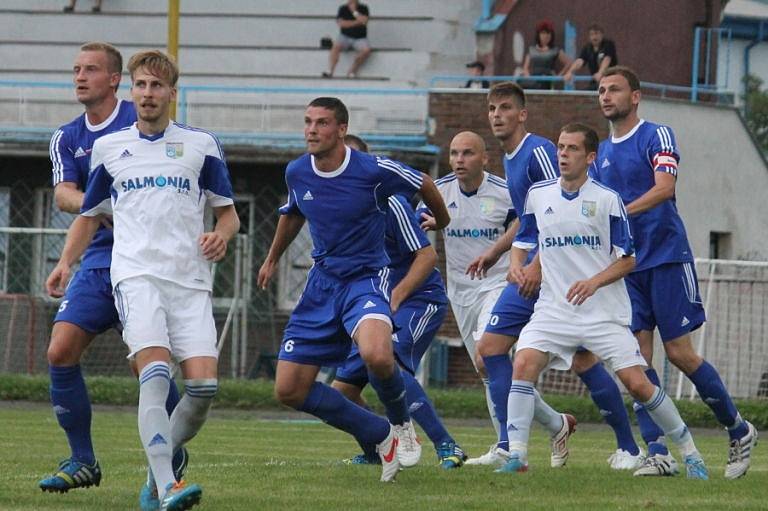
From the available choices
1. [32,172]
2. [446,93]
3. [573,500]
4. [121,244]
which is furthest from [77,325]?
[32,172]

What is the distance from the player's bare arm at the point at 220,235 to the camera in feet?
29.3

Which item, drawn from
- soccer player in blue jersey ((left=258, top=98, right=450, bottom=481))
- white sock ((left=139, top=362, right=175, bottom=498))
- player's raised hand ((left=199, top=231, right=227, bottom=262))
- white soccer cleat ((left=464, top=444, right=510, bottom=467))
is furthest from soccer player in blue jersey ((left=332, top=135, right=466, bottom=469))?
white sock ((left=139, top=362, right=175, bottom=498))

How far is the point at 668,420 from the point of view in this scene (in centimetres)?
1091

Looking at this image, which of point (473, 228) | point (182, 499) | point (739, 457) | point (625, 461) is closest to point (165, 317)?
point (182, 499)

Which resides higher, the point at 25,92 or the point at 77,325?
the point at 25,92

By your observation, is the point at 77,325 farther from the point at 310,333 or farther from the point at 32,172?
the point at 32,172

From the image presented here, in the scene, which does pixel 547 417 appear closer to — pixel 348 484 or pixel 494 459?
pixel 494 459

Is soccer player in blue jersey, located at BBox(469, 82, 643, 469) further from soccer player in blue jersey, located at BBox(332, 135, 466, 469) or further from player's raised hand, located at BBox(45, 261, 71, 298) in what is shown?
player's raised hand, located at BBox(45, 261, 71, 298)

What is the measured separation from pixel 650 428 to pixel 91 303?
4079mm

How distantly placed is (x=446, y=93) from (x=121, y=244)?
16.7m

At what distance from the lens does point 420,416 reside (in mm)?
12102

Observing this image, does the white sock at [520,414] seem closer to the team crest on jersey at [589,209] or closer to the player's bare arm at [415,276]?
the player's bare arm at [415,276]

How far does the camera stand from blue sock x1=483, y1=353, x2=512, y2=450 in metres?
11.7

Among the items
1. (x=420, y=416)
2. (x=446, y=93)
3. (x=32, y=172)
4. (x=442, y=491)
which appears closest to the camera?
(x=442, y=491)
